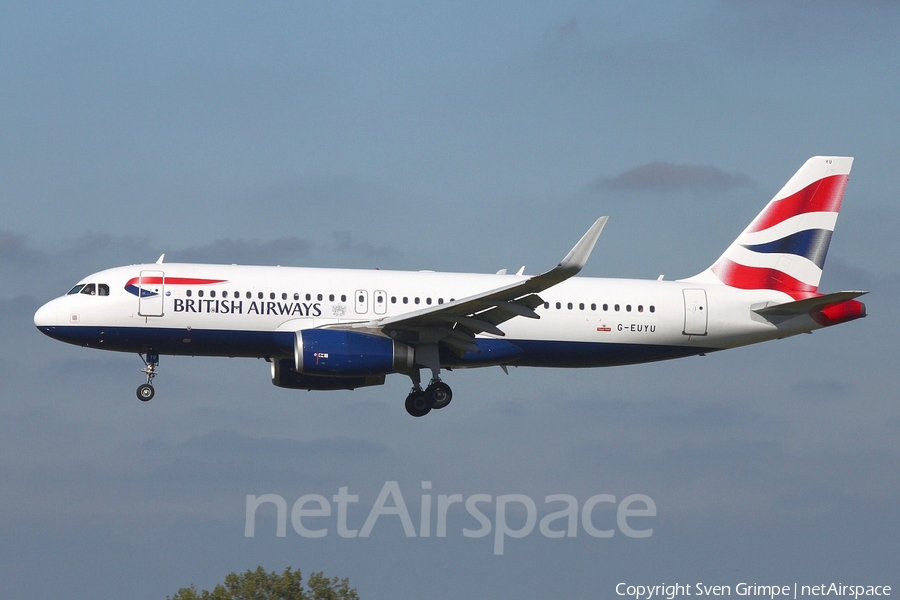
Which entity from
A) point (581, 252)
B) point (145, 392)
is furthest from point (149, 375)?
point (581, 252)

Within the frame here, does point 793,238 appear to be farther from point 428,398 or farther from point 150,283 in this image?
point 150,283

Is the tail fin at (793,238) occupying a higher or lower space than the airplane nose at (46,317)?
higher

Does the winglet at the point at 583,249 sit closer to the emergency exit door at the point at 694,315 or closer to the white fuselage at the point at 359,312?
the white fuselage at the point at 359,312

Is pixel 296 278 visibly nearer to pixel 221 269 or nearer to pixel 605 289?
pixel 221 269

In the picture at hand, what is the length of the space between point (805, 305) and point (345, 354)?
14.7 metres

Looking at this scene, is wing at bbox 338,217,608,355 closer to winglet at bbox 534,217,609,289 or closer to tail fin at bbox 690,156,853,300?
winglet at bbox 534,217,609,289

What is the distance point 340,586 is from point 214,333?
19682 millimetres

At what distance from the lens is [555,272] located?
3406 centimetres

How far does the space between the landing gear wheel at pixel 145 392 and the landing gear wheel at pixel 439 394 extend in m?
8.53

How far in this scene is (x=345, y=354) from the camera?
3838cm

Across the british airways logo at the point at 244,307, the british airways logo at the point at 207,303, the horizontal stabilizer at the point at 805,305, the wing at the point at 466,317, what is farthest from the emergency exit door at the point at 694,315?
the british airways logo at the point at 207,303

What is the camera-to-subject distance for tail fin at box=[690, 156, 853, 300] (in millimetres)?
44625

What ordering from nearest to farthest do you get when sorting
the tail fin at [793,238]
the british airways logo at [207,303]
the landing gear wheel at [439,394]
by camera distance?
the british airways logo at [207,303] → the landing gear wheel at [439,394] → the tail fin at [793,238]

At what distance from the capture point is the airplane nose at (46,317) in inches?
1539
